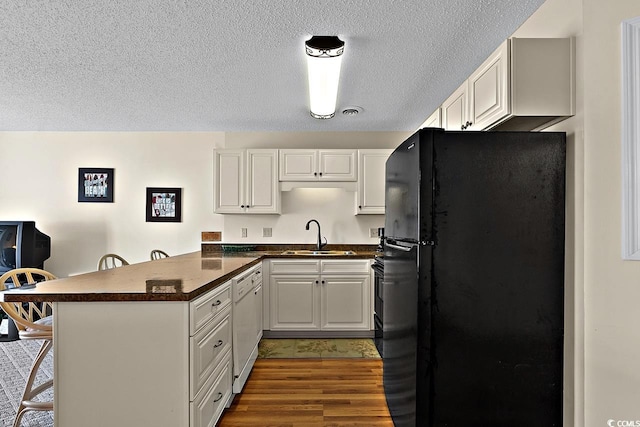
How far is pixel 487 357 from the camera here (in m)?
1.80

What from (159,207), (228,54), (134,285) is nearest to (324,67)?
(228,54)

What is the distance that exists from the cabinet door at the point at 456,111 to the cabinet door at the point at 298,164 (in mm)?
1867

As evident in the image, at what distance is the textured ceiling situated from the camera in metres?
2.08

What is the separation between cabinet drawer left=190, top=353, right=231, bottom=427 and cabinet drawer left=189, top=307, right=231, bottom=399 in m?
0.05

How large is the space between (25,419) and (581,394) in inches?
120

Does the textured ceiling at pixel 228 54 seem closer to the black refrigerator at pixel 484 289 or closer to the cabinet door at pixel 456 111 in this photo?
the cabinet door at pixel 456 111

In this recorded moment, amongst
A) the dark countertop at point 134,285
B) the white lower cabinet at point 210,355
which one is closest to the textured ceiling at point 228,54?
the dark countertop at point 134,285

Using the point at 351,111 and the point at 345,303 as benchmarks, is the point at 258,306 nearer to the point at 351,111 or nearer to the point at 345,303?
the point at 345,303

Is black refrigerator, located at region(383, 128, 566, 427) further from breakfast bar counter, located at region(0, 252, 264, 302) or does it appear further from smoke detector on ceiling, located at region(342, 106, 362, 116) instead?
smoke detector on ceiling, located at region(342, 106, 362, 116)

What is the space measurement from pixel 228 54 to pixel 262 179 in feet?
6.37

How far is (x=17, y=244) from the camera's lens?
4340mm

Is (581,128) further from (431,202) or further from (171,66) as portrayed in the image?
(171,66)

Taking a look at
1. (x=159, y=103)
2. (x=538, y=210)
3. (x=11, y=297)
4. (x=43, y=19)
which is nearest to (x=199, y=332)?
(x=11, y=297)

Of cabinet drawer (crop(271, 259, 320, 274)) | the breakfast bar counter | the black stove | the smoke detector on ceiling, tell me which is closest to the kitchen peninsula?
the breakfast bar counter
